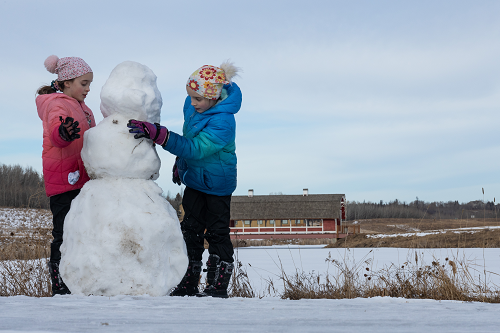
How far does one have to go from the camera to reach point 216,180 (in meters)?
3.29

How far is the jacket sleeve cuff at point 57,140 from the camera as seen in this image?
3.02 m

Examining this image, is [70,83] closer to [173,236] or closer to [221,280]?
[173,236]

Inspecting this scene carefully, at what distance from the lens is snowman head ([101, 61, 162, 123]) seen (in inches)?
118

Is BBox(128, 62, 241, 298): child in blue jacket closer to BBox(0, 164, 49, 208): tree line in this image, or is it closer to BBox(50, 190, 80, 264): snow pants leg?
BBox(50, 190, 80, 264): snow pants leg

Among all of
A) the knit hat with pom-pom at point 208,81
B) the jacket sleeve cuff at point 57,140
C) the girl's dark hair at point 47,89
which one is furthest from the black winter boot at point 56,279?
the knit hat with pom-pom at point 208,81

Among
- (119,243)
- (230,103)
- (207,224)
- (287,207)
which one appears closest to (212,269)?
(207,224)

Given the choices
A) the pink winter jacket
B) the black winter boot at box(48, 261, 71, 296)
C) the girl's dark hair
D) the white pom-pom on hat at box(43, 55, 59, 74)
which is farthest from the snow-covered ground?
the white pom-pom on hat at box(43, 55, 59, 74)

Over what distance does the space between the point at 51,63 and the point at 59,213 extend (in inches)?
52.3

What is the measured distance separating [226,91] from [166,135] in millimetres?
799

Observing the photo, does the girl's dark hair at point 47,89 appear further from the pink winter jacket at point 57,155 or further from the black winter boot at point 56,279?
the black winter boot at point 56,279

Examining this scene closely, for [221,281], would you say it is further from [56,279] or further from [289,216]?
[289,216]

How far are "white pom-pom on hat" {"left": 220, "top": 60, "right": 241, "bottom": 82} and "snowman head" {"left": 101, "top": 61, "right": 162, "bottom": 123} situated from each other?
0.64 meters

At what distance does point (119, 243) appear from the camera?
9.04 feet

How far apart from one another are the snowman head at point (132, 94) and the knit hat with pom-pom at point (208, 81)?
31 centimetres
